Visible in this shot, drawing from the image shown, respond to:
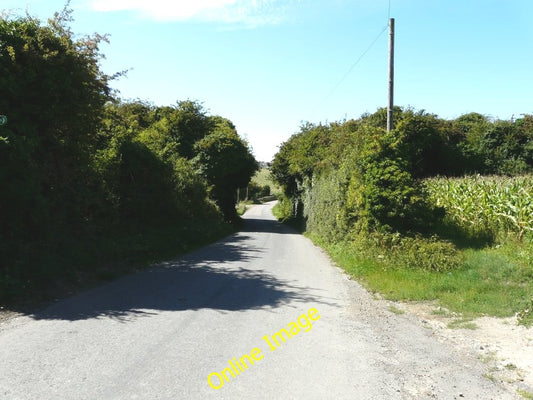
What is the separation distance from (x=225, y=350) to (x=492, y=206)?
37.1 feet

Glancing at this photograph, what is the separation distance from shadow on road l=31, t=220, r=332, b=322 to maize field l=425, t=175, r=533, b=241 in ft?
23.5

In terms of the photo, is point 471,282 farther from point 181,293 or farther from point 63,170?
point 63,170

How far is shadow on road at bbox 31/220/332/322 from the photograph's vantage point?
23.7 feet

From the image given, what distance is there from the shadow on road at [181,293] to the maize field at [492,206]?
718 centimetres

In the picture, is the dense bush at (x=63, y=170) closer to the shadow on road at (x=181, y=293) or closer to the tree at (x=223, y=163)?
the shadow on road at (x=181, y=293)

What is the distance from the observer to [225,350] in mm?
5508

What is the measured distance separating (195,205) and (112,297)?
15.8 metres

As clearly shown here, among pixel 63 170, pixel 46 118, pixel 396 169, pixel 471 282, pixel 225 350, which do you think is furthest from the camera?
pixel 396 169

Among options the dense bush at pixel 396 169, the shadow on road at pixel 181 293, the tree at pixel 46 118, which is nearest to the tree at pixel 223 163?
the dense bush at pixel 396 169

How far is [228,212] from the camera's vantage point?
3322 centimetres

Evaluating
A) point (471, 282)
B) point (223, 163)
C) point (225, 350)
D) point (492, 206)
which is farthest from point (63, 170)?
point (223, 163)

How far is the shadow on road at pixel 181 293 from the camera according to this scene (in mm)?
7219

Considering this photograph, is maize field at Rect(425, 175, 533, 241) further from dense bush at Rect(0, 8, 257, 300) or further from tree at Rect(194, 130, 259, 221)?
tree at Rect(194, 130, 259, 221)

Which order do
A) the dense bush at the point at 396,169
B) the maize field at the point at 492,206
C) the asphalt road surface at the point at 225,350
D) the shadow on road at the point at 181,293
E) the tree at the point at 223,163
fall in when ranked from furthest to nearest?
the tree at the point at 223,163 → the dense bush at the point at 396,169 → the maize field at the point at 492,206 → the shadow on road at the point at 181,293 → the asphalt road surface at the point at 225,350
